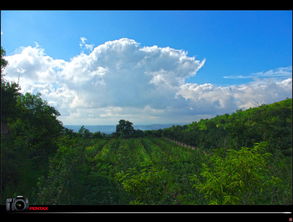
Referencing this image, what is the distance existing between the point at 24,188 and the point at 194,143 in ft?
9.30

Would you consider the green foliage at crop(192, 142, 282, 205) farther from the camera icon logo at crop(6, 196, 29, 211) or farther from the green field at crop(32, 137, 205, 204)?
the camera icon logo at crop(6, 196, 29, 211)

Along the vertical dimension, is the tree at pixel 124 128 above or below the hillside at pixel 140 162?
above

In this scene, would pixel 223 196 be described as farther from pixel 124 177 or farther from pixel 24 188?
pixel 24 188

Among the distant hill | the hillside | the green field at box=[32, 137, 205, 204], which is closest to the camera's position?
the hillside

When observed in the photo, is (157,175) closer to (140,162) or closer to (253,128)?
(140,162)

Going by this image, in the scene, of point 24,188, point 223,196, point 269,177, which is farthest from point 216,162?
point 24,188

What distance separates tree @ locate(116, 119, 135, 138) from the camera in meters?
2.20

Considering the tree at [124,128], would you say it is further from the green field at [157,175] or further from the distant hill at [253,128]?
the distant hill at [253,128]


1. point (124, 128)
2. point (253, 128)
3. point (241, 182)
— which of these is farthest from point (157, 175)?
point (253, 128)

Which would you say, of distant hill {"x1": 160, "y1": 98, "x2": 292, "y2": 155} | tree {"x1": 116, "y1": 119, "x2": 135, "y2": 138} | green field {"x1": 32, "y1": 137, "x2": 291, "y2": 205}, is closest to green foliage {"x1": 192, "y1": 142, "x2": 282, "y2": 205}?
green field {"x1": 32, "y1": 137, "x2": 291, "y2": 205}

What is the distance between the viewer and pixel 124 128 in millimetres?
2244

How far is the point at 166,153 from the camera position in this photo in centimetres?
334

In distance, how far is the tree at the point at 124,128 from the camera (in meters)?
2.20
